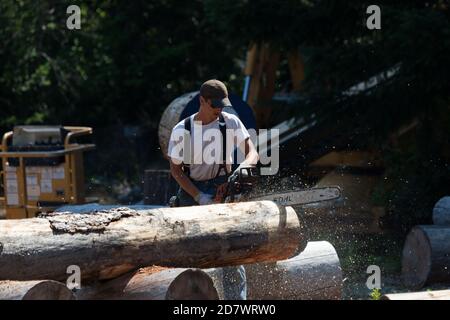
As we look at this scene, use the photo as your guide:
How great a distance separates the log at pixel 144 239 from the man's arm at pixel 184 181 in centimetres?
67

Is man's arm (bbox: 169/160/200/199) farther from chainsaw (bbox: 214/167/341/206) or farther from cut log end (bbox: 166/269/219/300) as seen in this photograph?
cut log end (bbox: 166/269/219/300)

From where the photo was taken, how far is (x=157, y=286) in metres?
5.32

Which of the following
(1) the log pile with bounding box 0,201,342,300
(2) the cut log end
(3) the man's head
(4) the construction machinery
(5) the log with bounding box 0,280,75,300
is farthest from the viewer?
(4) the construction machinery

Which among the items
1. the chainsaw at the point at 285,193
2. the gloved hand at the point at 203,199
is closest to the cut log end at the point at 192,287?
the chainsaw at the point at 285,193

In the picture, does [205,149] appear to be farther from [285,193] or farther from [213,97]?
[285,193]

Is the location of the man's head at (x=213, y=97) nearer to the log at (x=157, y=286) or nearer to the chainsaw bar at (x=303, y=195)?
the chainsaw bar at (x=303, y=195)

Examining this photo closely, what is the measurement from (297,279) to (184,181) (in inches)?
44.6

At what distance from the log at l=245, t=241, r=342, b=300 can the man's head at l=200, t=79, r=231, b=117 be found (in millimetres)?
1231

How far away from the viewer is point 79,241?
17.6 feet

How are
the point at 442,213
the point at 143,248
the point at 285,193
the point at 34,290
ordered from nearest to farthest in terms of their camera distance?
1. the point at 34,290
2. the point at 143,248
3. the point at 285,193
4. the point at 442,213

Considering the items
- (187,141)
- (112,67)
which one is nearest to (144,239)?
(187,141)

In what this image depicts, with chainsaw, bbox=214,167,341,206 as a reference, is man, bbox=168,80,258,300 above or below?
above

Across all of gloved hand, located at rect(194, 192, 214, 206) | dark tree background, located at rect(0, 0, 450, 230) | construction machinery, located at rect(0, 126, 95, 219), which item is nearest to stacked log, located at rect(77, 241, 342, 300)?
gloved hand, located at rect(194, 192, 214, 206)

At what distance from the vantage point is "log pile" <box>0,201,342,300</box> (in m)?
5.21
